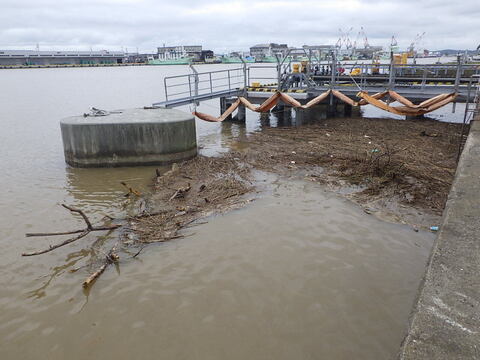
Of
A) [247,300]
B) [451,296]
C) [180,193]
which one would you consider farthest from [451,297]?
[180,193]

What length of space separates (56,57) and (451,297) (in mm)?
158786

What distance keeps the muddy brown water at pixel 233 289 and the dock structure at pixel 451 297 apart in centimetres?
120

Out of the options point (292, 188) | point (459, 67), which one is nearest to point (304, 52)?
point (459, 67)

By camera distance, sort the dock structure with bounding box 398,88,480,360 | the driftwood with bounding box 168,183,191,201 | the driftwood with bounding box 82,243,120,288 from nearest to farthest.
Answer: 1. the dock structure with bounding box 398,88,480,360
2. the driftwood with bounding box 82,243,120,288
3. the driftwood with bounding box 168,183,191,201

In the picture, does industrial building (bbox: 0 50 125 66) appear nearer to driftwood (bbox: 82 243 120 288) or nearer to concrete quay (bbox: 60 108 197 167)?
concrete quay (bbox: 60 108 197 167)

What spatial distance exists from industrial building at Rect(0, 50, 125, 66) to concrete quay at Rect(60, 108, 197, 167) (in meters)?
143

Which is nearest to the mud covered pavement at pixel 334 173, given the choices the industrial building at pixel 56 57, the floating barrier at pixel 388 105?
the floating barrier at pixel 388 105

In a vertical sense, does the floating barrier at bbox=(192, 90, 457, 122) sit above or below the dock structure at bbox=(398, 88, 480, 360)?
above

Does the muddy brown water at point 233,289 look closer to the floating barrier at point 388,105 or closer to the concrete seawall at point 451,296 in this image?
the concrete seawall at point 451,296

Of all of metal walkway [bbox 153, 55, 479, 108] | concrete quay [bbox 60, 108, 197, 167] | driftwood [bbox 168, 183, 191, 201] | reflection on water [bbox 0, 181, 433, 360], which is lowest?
reflection on water [bbox 0, 181, 433, 360]

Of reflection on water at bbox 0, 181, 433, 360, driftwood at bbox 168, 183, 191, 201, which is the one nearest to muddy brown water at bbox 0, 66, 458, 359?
reflection on water at bbox 0, 181, 433, 360

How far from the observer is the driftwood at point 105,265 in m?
5.00

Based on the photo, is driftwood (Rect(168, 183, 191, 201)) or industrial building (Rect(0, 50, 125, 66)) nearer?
driftwood (Rect(168, 183, 191, 201))

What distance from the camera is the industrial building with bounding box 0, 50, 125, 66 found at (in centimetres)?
13062
